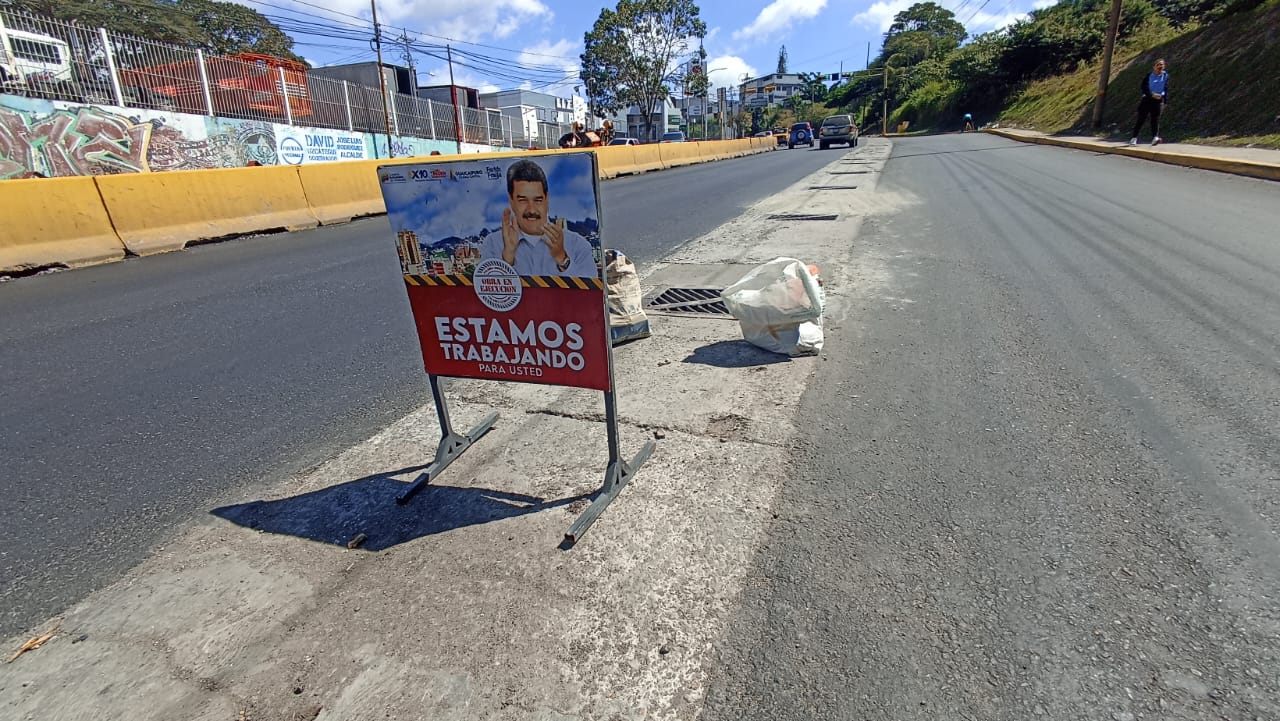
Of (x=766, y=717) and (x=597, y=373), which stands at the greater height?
(x=597, y=373)

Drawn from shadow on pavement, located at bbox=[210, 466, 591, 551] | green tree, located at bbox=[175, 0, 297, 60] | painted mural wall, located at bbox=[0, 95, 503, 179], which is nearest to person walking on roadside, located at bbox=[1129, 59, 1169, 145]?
shadow on pavement, located at bbox=[210, 466, 591, 551]

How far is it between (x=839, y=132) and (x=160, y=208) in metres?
36.0

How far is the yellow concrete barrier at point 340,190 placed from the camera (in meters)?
11.5

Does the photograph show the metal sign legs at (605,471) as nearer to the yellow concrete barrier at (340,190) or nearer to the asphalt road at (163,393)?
the asphalt road at (163,393)

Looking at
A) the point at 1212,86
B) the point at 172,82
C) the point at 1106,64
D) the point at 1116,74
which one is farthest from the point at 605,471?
the point at 1116,74

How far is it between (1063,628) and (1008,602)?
0.52ft

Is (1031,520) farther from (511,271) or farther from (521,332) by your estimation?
(511,271)

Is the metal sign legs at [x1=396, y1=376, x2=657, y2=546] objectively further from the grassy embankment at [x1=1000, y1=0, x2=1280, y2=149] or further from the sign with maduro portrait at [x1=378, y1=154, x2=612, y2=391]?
the grassy embankment at [x1=1000, y1=0, x2=1280, y2=149]

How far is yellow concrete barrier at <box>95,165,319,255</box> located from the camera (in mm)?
8742

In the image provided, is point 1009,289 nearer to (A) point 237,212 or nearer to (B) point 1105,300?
(B) point 1105,300

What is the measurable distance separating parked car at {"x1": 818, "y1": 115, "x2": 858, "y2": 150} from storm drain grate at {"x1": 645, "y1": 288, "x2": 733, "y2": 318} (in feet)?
117

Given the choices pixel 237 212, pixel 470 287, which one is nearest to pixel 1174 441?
pixel 470 287

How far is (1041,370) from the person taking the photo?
12.7ft

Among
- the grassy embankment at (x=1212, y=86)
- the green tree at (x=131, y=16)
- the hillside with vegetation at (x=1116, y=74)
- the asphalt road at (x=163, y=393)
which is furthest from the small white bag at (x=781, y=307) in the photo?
the green tree at (x=131, y=16)
